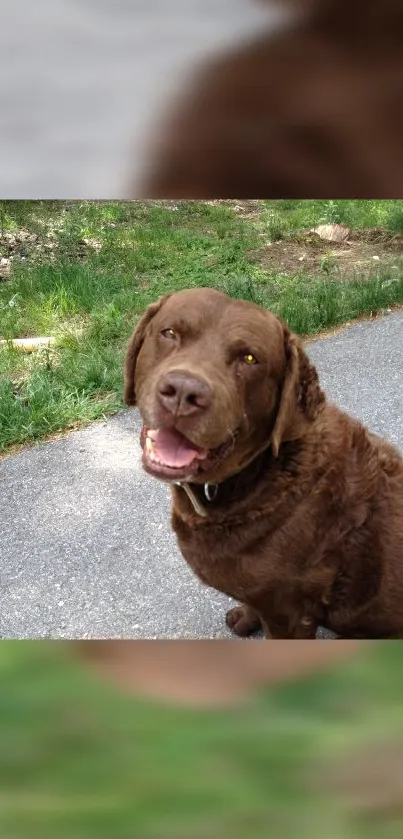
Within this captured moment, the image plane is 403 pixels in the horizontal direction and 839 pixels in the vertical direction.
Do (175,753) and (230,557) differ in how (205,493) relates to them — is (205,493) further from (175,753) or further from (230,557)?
(175,753)

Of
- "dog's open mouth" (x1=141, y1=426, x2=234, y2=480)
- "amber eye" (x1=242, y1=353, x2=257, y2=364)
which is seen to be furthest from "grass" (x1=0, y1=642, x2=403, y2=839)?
"amber eye" (x1=242, y1=353, x2=257, y2=364)

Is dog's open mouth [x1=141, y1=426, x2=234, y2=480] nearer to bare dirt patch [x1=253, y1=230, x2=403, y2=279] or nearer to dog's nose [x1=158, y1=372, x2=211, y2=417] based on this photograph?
dog's nose [x1=158, y1=372, x2=211, y2=417]

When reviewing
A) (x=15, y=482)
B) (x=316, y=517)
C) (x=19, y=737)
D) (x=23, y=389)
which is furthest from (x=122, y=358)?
(x=19, y=737)

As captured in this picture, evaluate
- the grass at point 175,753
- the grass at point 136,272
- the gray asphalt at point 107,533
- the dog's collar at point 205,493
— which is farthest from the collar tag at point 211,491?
the grass at point 175,753

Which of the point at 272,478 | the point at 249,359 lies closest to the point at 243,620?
the point at 272,478

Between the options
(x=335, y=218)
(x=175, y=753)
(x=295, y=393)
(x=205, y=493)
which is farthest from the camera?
(x=205, y=493)

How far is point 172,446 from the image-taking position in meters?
1.25

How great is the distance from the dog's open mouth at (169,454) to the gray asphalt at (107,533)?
764mm

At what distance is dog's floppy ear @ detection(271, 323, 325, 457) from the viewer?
157 centimetres

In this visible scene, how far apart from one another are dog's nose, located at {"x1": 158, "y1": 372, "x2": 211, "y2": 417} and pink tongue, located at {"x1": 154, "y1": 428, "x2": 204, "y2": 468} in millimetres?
59

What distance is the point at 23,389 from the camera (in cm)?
192
